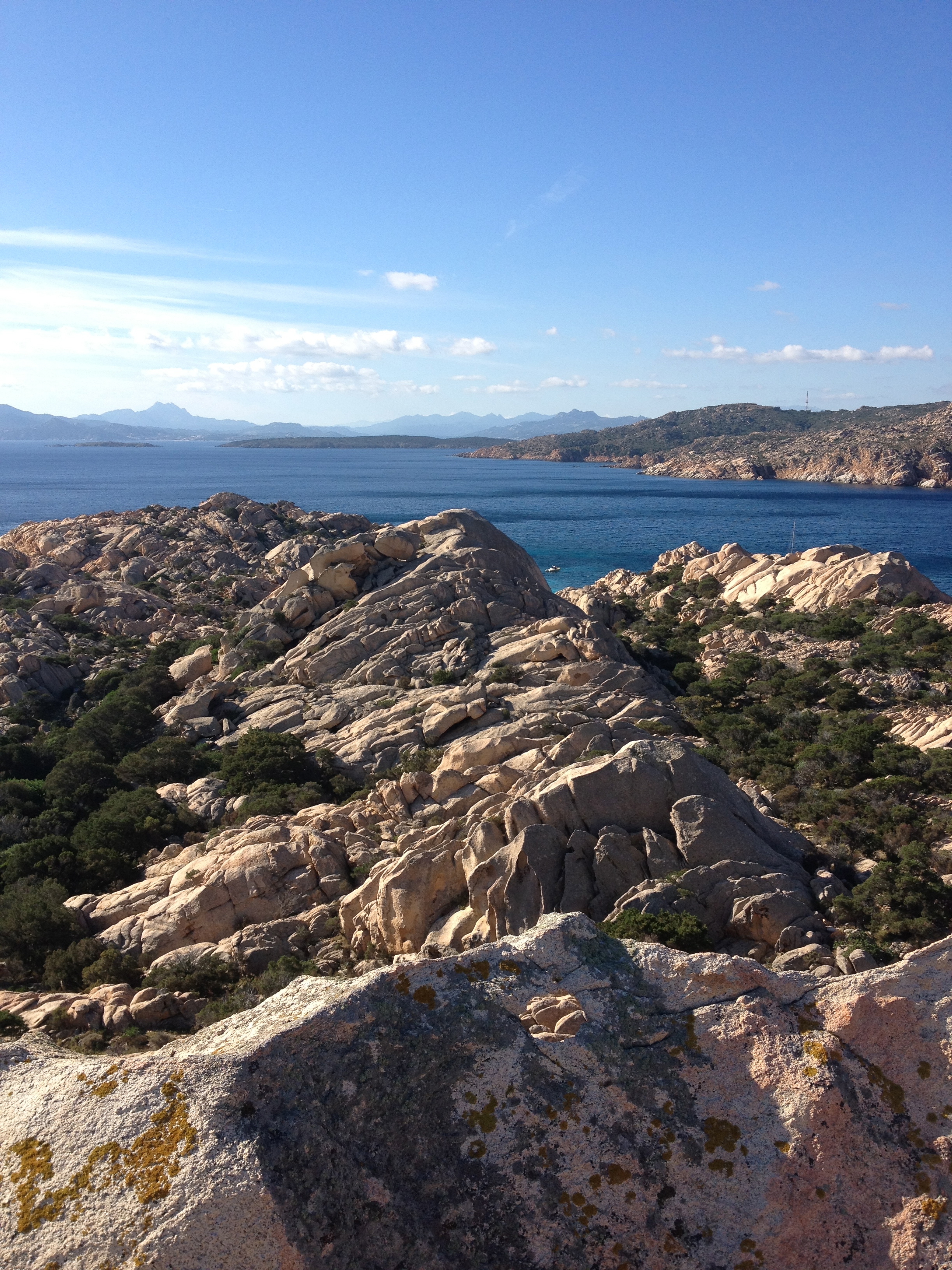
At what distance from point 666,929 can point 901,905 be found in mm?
7332

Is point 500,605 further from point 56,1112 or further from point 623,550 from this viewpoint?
point 623,550

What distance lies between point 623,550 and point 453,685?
324 feet

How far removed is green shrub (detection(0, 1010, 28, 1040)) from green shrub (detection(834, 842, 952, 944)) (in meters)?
16.8

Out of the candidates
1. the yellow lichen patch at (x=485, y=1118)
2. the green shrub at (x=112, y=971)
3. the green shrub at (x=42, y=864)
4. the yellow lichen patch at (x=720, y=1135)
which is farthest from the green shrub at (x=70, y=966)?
the yellow lichen patch at (x=720, y=1135)

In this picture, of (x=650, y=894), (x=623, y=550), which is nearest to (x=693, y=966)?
(x=650, y=894)

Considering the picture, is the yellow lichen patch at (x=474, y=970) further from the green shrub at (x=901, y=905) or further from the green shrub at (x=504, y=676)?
the green shrub at (x=504, y=676)

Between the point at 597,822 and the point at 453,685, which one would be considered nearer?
the point at 597,822

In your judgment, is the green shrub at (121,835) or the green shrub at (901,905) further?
the green shrub at (121,835)

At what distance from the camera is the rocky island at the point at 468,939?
6.64 m

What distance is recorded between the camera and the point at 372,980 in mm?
7922

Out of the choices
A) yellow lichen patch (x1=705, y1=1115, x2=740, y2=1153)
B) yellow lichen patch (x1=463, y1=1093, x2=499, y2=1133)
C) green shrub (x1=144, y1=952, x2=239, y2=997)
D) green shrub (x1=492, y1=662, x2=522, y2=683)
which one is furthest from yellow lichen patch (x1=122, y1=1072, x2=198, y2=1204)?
green shrub (x1=492, y1=662, x2=522, y2=683)

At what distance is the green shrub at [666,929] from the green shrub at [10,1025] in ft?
36.8

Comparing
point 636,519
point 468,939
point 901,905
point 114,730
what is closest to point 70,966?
point 468,939

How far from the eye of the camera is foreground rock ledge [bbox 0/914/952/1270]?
6.39m
